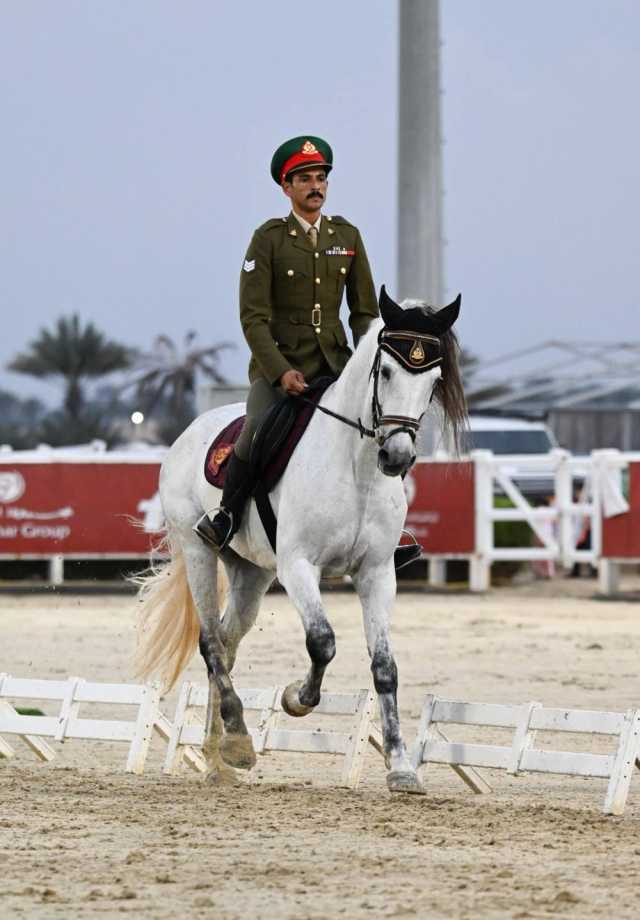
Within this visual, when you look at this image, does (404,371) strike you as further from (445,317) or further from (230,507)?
(230,507)

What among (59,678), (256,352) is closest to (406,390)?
(256,352)

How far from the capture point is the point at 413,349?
739 centimetres

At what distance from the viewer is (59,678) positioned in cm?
1319

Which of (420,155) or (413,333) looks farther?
(420,155)

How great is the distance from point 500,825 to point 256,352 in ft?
8.19

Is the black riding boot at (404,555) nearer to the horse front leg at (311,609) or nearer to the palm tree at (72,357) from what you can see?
the horse front leg at (311,609)

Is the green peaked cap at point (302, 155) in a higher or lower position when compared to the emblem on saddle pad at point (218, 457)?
higher

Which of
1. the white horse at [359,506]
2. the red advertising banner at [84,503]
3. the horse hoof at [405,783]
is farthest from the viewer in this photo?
the red advertising banner at [84,503]

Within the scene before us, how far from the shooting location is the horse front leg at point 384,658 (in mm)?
7758

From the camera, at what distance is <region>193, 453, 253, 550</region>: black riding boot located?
8.37m

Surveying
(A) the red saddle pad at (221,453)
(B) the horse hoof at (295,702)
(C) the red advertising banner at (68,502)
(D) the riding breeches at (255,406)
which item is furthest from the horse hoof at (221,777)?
(C) the red advertising banner at (68,502)

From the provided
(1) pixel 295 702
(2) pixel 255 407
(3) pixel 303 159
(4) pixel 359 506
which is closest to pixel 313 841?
(1) pixel 295 702

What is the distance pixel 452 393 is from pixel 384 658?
1.15 m

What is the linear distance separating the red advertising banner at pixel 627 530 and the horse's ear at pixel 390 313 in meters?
13.3
